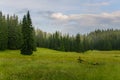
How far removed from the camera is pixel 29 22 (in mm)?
88562

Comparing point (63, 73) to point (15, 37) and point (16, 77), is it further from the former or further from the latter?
point (15, 37)

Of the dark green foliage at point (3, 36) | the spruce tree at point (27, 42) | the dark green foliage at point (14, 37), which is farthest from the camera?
the dark green foliage at point (14, 37)

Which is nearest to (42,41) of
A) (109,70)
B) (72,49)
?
(72,49)

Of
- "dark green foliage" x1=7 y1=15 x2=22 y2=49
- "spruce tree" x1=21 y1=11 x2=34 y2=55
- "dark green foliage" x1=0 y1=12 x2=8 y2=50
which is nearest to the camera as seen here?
"spruce tree" x1=21 y1=11 x2=34 y2=55

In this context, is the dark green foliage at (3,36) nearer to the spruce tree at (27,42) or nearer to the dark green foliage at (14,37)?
the dark green foliage at (14,37)

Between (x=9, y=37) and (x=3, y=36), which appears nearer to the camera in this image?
(x=3, y=36)

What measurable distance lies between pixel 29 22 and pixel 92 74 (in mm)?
68771

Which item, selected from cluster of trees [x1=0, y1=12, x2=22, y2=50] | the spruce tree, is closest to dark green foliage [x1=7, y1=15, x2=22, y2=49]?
cluster of trees [x1=0, y1=12, x2=22, y2=50]

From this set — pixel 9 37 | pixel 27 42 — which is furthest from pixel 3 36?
pixel 27 42

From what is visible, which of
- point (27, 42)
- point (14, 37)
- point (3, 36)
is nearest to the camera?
point (27, 42)

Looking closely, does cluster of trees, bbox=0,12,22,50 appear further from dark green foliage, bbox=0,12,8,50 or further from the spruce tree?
the spruce tree

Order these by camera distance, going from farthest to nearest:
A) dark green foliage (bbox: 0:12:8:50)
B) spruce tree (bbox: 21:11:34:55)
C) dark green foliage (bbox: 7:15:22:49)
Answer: dark green foliage (bbox: 7:15:22:49) < dark green foliage (bbox: 0:12:8:50) < spruce tree (bbox: 21:11:34:55)

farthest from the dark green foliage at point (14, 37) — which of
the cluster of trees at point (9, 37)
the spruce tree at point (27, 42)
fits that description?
the spruce tree at point (27, 42)

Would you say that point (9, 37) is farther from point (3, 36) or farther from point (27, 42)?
point (27, 42)
